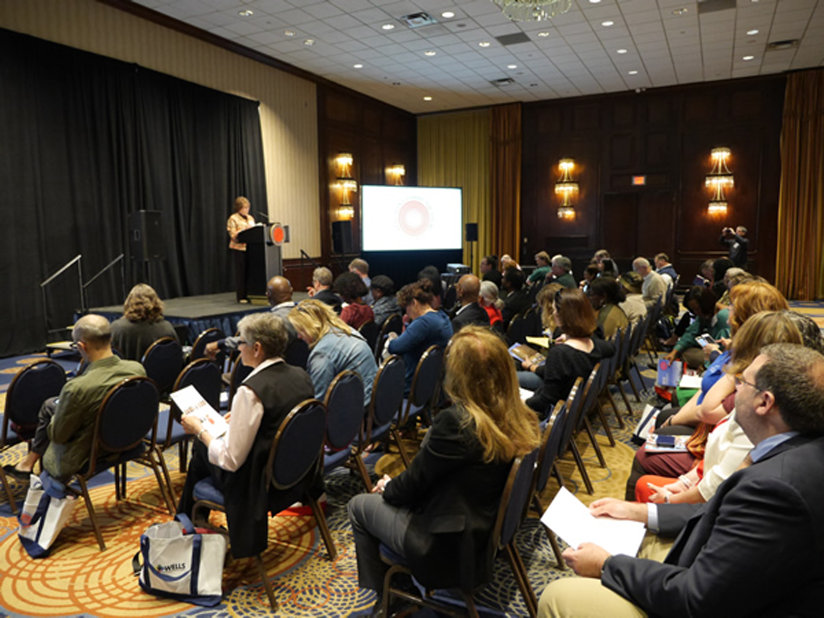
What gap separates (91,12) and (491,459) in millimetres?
8588

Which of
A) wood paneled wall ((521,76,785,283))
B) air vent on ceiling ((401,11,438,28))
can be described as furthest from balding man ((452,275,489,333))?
wood paneled wall ((521,76,785,283))

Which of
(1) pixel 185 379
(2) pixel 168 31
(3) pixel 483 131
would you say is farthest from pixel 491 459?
(3) pixel 483 131

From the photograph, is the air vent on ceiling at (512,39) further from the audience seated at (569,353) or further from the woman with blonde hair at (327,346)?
the woman with blonde hair at (327,346)

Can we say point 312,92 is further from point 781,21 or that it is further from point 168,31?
point 781,21

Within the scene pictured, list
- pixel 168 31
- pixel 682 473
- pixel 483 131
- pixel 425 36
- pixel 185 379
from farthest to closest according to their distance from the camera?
pixel 483 131 < pixel 425 36 < pixel 168 31 < pixel 185 379 < pixel 682 473

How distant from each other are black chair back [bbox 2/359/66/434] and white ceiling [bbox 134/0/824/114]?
21.3 ft

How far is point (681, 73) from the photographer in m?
11.6

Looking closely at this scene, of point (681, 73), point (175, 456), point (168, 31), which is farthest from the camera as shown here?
point (681, 73)

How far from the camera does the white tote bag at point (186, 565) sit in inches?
92.7

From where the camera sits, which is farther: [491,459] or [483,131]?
[483,131]

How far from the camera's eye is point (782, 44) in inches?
388

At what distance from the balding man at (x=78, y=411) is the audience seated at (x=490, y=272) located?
4.96 metres

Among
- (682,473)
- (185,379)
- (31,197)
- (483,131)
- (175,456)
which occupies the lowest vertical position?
(175,456)

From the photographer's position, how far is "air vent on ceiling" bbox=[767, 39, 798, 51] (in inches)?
383
